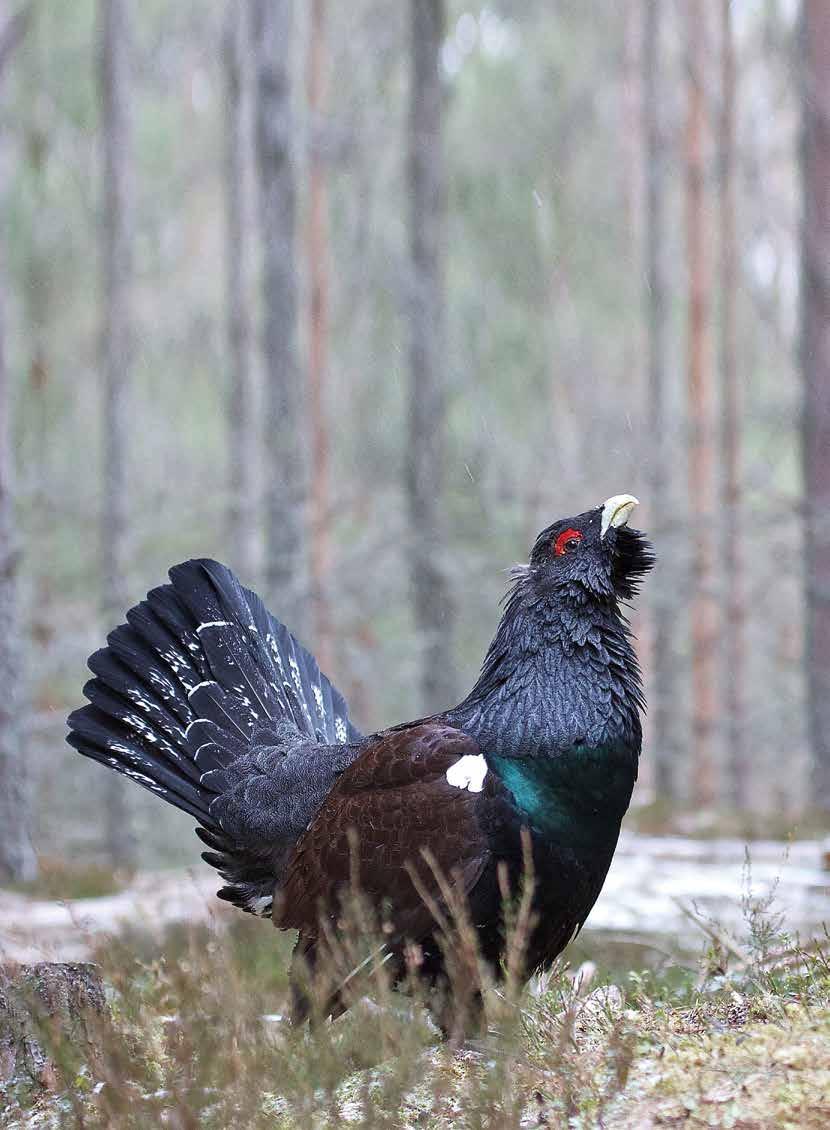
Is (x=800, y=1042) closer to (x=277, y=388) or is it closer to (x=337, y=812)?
(x=337, y=812)

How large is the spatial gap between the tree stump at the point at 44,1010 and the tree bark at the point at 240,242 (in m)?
12.7

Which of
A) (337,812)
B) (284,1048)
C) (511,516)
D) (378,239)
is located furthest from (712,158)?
(284,1048)

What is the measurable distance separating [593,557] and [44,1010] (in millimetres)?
1963

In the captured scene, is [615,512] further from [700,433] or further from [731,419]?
[731,419]

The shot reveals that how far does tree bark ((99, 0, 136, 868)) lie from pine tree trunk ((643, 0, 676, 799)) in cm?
643

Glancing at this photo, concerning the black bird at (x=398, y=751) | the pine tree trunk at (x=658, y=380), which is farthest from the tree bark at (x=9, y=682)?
the pine tree trunk at (x=658, y=380)

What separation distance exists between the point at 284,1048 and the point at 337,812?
1.28 m

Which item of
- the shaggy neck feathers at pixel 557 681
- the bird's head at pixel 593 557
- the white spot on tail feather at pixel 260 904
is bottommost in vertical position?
the white spot on tail feather at pixel 260 904

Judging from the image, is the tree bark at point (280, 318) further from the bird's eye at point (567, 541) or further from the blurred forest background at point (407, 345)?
the bird's eye at point (567, 541)

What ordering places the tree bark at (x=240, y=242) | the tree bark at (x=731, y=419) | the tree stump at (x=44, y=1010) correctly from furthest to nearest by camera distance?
the tree bark at (x=240, y=242) < the tree bark at (x=731, y=419) < the tree stump at (x=44, y=1010)

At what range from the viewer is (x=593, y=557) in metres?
4.08

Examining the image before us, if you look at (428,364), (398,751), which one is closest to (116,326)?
(428,364)

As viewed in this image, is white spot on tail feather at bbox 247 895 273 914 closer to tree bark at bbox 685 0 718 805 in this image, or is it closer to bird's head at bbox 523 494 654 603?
bird's head at bbox 523 494 654 603

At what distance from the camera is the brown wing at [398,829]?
367 centimetres
